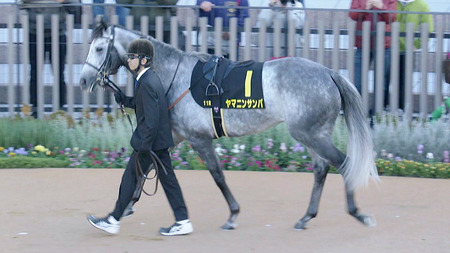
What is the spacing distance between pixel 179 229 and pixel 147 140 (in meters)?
0.78

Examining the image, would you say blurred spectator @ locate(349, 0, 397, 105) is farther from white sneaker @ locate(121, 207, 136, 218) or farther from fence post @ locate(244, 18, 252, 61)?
white sneaker @ locate(121, 207, 136, 218)

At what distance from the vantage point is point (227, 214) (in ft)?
26.5

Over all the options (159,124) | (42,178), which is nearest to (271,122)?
(159,124)

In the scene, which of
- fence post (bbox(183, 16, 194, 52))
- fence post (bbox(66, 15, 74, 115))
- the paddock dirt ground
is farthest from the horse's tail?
fence post (bbox(66, 15, 74, 115))

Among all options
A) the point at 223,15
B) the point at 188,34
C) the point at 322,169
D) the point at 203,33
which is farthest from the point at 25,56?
the point at 322,169

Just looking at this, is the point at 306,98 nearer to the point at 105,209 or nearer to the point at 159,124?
the point at 159,124

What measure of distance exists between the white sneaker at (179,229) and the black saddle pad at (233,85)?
3.25 feet

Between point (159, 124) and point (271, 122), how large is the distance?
3.22 feet

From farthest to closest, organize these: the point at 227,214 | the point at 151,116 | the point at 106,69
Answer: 1. the point at 227,214
2. the point at 106,69
3. the point at 151,116

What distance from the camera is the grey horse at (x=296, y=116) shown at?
7.38 meters

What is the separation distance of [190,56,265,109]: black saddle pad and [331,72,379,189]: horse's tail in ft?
2.14

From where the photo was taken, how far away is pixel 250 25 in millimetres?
11266

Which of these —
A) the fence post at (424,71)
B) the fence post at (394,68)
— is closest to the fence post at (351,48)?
the fence post at (394,68)

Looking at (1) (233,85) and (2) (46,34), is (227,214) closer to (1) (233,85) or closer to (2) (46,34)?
(1) (233,85)
